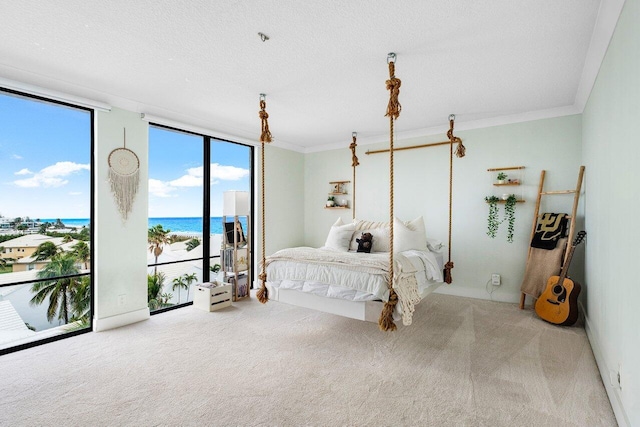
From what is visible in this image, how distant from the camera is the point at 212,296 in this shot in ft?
13.0

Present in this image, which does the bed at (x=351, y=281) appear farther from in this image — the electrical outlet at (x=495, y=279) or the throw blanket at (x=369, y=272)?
the electrical outlet at (x=495, y=279)

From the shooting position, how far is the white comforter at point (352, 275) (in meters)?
2.60

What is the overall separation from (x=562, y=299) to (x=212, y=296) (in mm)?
4041

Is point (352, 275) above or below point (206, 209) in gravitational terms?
below

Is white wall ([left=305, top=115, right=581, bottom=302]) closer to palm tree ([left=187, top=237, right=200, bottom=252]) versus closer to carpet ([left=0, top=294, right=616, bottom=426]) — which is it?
carpet ([left=0, top=294, right=616, bottom=426])

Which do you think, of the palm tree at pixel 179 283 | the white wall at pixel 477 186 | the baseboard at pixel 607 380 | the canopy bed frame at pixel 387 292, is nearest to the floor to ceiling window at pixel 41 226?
the palm tree at pixel 179 283

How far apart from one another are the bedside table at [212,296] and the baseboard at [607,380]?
149 inches

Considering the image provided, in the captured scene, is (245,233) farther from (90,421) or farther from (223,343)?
(90,421)

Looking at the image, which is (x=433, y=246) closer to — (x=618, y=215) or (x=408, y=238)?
(x=408, y=238)

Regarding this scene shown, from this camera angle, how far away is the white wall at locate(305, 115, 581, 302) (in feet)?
12.7

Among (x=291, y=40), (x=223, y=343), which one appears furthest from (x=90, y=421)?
(x=291, y=40)

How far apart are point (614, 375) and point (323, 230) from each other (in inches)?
170

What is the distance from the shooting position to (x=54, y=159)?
3.89m

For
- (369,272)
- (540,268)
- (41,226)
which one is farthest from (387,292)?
(41,226)
